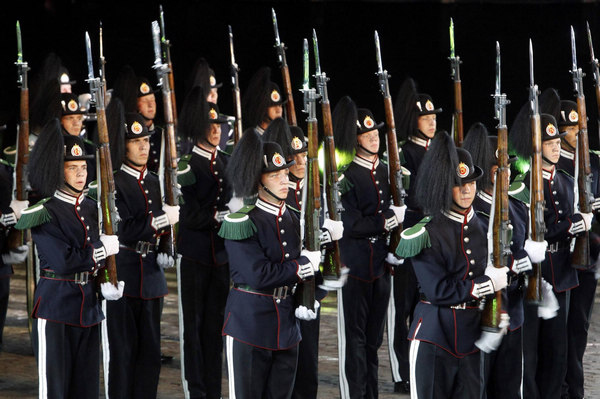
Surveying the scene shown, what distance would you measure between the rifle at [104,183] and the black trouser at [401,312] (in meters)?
2.62

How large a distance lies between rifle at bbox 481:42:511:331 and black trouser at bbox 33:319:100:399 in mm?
2199

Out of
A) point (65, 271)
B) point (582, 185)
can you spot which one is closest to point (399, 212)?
point (582, 185)

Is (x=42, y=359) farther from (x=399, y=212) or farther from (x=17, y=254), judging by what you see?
(x=399, y=212)

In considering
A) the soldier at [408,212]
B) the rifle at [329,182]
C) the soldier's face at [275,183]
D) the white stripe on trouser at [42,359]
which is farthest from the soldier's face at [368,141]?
the white stripe on trouser at [42,359]

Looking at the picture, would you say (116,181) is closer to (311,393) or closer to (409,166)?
(311,393)

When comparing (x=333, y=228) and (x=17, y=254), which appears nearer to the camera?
(x=333, y=228)

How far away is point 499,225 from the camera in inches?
267

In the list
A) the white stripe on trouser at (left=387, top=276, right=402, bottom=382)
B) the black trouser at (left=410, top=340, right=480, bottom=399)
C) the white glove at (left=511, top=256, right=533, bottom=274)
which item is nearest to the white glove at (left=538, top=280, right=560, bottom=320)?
the white glove at (left=511, top=256, right=533, bottom=274)

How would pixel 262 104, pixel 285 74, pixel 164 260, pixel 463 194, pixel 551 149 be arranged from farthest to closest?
pixel 262 104
pixel 285 74
pixel 551 149
pixel 164 260
pixel 463 194

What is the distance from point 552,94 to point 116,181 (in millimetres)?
3164

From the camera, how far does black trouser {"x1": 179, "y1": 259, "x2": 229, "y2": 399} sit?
8.45 meters

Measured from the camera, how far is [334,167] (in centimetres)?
790

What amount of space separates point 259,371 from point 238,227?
0.79 metres

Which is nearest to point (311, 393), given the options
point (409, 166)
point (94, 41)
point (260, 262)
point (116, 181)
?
point (260, 262)
